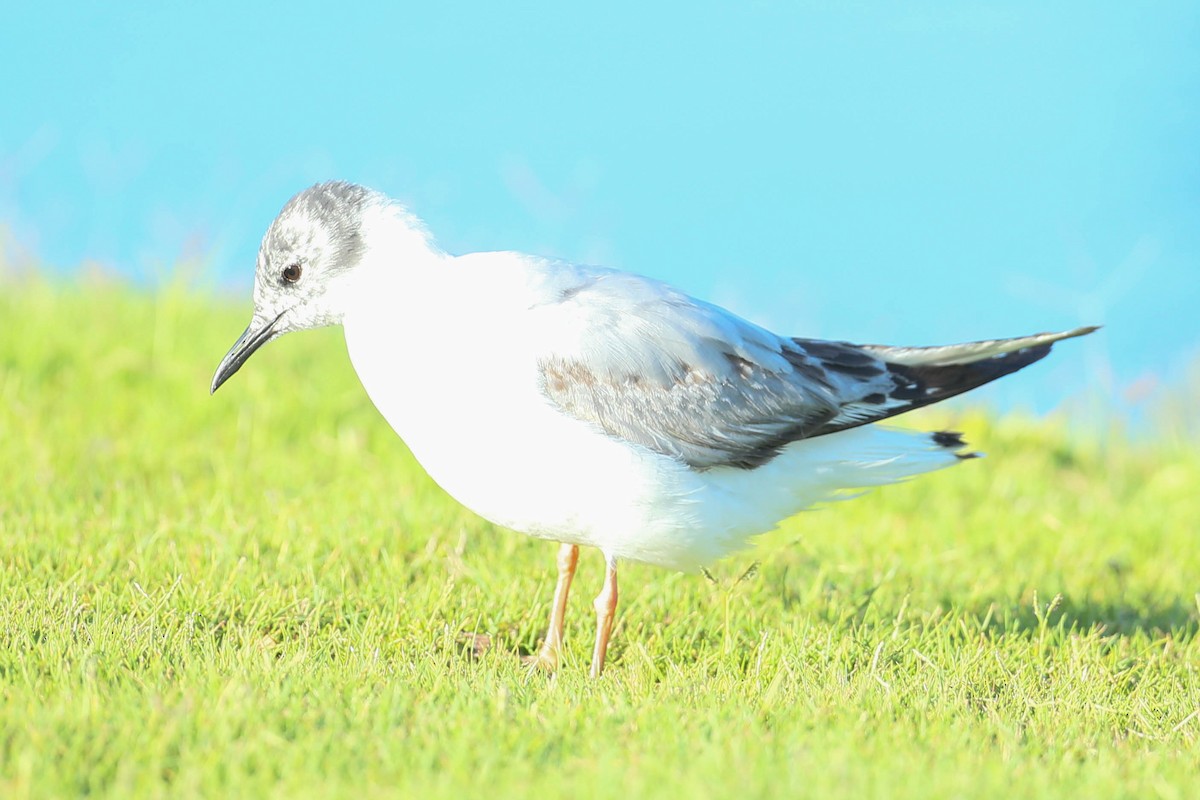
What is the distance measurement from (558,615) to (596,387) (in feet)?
3.38

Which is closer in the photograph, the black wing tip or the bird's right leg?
the bird's right leg

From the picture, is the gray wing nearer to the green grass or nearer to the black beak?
the green grass

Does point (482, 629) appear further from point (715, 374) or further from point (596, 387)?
point (715, 374)

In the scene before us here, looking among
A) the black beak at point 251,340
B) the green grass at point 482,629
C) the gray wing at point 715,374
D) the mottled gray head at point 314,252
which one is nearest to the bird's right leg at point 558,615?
the green grass at point 482,629

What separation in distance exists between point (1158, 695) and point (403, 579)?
3.12 m

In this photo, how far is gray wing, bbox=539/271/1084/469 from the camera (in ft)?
16.2

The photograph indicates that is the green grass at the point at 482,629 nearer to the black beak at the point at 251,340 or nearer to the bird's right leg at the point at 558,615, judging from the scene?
the bird's right leg at the point at 558,615

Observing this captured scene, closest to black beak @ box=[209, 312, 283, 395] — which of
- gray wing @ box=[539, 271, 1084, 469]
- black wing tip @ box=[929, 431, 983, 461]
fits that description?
gray wing @ box=[539, 271, 1084, 469]

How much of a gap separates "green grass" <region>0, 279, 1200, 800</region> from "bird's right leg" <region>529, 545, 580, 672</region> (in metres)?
0.12

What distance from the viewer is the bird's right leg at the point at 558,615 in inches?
202

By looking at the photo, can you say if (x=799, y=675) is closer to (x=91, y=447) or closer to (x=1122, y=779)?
(x=1122, y=779)

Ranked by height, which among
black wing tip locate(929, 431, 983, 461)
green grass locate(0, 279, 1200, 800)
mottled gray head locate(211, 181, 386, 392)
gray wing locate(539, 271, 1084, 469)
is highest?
mottled gray head locate(211, 181, 386, 392)

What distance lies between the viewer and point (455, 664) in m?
4.79

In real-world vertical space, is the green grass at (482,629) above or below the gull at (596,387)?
below
